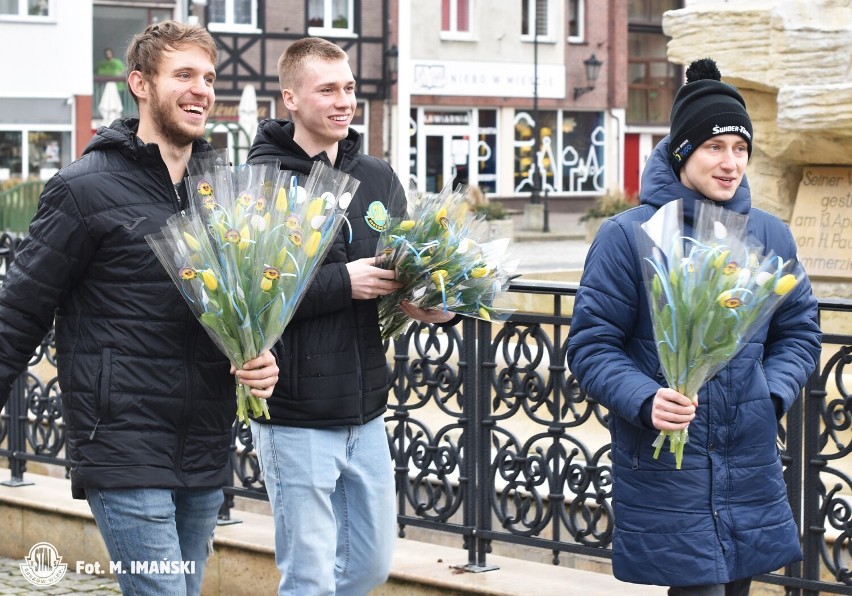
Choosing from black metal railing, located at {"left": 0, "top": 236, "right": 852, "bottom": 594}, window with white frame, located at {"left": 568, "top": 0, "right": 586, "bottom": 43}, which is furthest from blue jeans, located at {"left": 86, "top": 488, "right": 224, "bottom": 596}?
window with white frame, located at {"left": 568, "top": 0, "right": 586, "bottom": 43}

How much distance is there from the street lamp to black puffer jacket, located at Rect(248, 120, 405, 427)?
4467cm

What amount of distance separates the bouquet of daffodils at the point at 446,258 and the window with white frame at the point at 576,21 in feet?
152

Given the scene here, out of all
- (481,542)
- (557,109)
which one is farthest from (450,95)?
(481,542)

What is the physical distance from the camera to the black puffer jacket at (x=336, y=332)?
4555mm

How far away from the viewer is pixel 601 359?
4109mm

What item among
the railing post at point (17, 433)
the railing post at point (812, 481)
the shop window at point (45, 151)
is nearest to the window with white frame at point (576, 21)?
the shop window at point (45, 151)

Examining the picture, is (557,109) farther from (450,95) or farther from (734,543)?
(734,543)

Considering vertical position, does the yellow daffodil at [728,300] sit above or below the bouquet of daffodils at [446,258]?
below

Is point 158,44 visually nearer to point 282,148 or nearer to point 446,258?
point 282,148

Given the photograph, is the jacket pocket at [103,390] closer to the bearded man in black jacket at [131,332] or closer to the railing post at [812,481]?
the bearded man in black jacket at [131,332]

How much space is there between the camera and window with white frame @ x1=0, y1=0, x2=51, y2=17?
4078 cm

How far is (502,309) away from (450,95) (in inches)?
1692

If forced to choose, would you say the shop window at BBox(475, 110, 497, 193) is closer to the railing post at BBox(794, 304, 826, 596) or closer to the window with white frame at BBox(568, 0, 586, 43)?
the window with white frame at BBox(568, 0, 586, 43)

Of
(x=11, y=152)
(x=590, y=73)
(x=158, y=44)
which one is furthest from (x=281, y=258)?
(x=590, y=73)
